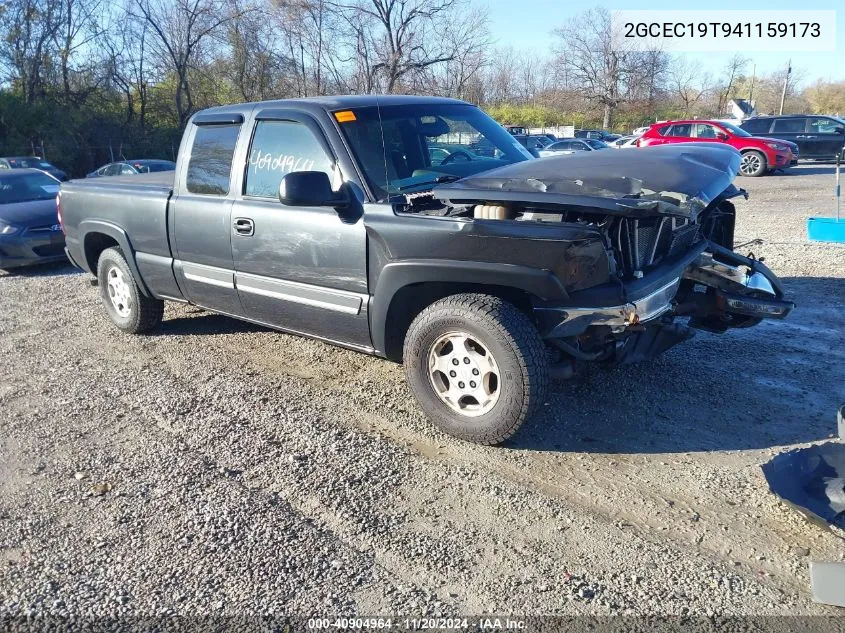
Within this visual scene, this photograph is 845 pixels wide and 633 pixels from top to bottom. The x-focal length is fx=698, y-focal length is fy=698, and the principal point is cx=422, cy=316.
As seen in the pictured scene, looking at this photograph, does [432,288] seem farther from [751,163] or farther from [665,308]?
[751,163]

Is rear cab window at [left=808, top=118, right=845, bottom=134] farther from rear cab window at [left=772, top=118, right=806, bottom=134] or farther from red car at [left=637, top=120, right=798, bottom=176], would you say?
red car at [left=637, top=120, right=798, bottom=176]

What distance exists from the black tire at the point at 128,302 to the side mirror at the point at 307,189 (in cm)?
263

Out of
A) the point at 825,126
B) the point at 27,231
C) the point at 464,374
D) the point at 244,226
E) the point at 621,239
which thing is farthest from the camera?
the point at 825,126

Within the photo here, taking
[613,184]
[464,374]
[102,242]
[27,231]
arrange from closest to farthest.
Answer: [613,184] < [464,374] < [102,242] < [27,231]

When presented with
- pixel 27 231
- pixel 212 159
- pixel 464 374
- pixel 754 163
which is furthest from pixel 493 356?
pixel 754 163

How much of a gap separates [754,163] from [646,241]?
2046cm

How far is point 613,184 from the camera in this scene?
3549 millimetres

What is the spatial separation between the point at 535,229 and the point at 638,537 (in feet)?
4.92

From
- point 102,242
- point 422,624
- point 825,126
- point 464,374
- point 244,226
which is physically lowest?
point 422,624

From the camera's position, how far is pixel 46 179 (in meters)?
11.3

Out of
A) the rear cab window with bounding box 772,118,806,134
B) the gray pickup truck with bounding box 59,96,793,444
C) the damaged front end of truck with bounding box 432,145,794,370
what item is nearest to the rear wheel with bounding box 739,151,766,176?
the rear cab window with bounding box 772,118,806,134

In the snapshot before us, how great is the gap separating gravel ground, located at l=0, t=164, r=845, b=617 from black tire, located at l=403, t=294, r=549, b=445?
174 mm

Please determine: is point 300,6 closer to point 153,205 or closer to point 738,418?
point 153,205

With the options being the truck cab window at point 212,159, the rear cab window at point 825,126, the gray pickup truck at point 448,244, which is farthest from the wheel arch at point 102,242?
the rear cab window at point 825,126
